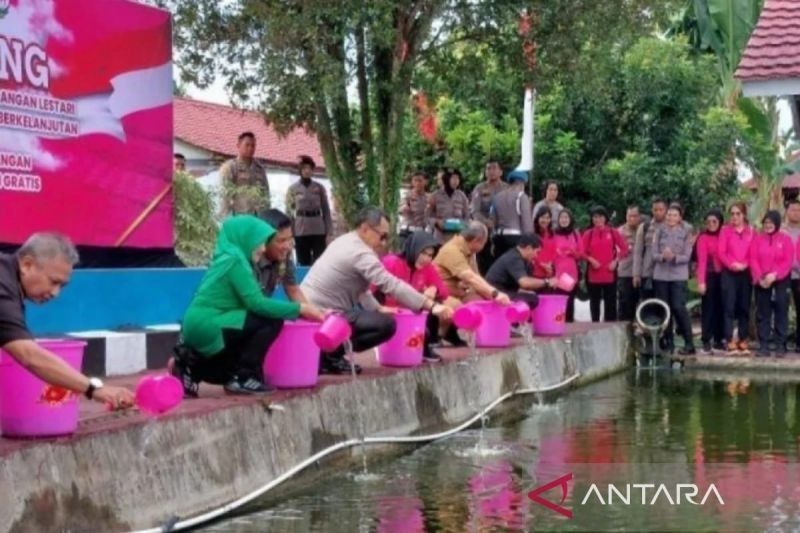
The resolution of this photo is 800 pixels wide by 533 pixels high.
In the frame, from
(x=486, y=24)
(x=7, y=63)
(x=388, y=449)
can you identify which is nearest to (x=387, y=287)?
(x=388, y=449)

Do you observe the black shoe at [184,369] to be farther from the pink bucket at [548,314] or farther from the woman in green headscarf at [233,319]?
the pink bucket at [548,314]

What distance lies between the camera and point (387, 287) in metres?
9.85

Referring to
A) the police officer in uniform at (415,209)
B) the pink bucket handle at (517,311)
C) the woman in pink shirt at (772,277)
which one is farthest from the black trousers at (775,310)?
the pink bucket handle at (517,311)

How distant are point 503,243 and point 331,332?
8.04 m

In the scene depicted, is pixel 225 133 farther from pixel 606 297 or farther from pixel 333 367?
pixel 333 367

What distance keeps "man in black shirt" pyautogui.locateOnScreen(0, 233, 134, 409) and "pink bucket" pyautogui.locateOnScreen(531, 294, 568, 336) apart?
349 inches

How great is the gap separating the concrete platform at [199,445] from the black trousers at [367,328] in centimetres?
24

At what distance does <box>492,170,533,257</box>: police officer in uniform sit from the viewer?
52.3ft

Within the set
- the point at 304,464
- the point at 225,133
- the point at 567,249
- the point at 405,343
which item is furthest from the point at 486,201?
the point at 225,133

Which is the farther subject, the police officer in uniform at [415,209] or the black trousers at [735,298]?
the police officer in uniform at [415,209]

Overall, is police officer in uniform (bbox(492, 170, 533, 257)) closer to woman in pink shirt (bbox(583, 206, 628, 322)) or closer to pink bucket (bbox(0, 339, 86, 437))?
woman in pink shirt (bbox(583, 206, 628, 322))

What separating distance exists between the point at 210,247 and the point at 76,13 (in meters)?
3.60

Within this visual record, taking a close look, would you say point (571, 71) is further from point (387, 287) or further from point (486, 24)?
point (387, 287)

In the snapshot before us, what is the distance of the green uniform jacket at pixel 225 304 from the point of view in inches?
313
